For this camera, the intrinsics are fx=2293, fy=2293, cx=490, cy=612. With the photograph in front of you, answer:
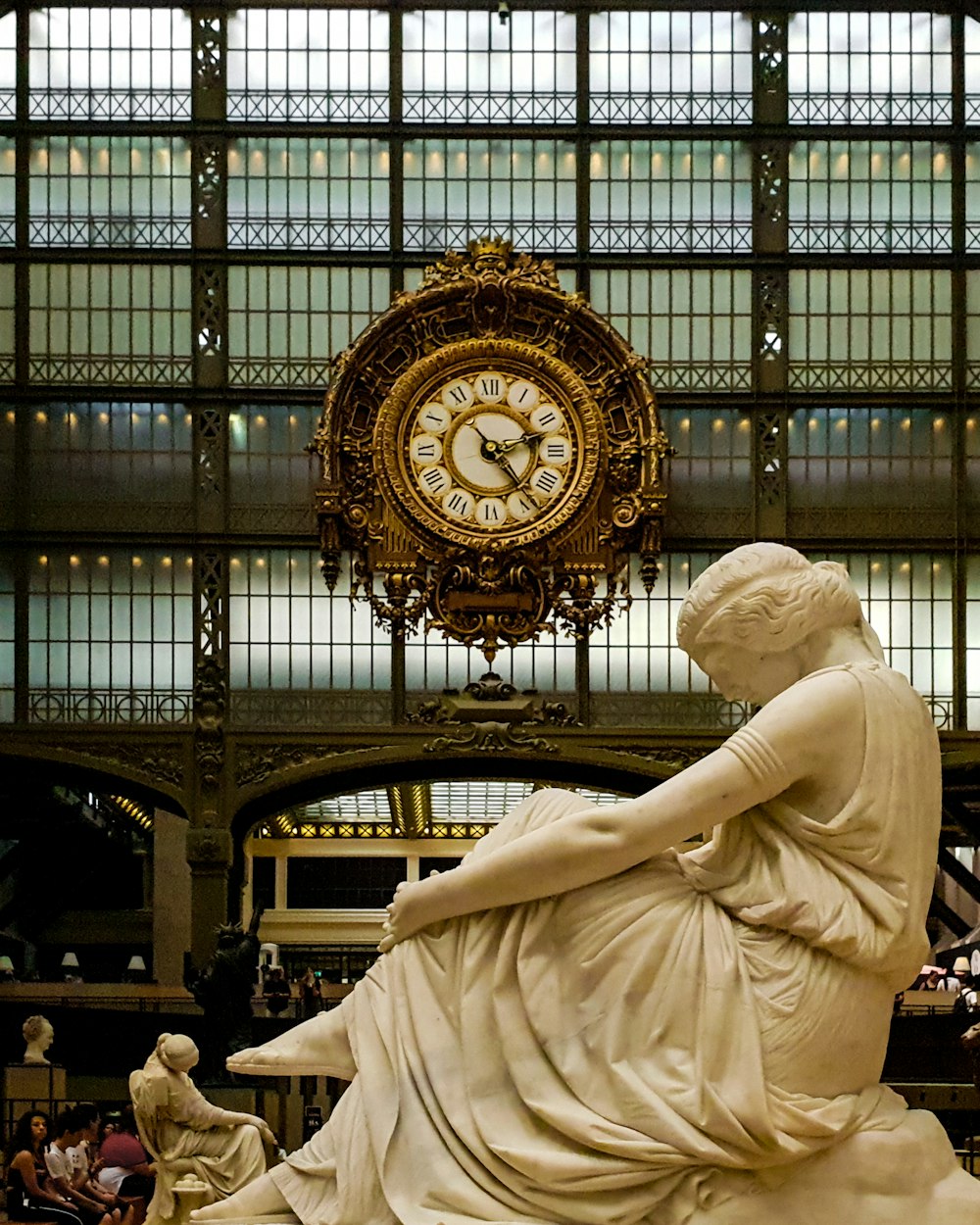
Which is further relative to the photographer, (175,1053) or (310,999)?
(310,999)

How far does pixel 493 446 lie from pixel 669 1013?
17.2 metres

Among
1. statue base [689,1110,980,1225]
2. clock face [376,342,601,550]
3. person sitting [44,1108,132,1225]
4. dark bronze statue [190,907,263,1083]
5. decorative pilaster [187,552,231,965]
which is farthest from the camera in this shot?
clock face [376,342,601,550]

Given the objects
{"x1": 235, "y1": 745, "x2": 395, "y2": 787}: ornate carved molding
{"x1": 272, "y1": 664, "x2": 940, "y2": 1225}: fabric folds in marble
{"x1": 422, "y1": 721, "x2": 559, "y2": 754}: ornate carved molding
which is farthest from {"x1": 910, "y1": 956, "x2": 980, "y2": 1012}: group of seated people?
{"x1": 272, "y1": 664, "x2": 940, "y2": 1225}: fabric folds in marble

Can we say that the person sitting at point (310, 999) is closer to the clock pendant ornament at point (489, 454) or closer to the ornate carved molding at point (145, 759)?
the ornate carved molding at point (145, 759)

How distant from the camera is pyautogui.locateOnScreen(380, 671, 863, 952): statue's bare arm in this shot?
3998 mm

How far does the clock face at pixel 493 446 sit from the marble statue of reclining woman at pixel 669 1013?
55.1 feet

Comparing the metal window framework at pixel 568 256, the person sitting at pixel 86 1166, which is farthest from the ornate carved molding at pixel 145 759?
the person sitting at pixel 86 1166

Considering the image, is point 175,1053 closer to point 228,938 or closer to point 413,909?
point 413,909

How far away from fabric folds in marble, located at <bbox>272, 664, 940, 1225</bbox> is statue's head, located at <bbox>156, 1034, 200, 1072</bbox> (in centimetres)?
425

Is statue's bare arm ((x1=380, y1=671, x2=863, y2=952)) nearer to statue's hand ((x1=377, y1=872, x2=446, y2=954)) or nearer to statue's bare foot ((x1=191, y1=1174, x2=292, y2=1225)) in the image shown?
statue's hand ((x1=377, y1=872, x2=446, y2=954))

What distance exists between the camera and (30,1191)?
1046 centimetres

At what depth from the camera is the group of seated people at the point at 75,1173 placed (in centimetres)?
1045

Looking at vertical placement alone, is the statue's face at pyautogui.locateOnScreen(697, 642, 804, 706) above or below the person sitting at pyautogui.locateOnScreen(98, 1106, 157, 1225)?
above

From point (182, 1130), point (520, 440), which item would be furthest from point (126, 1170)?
point (520, 440)
